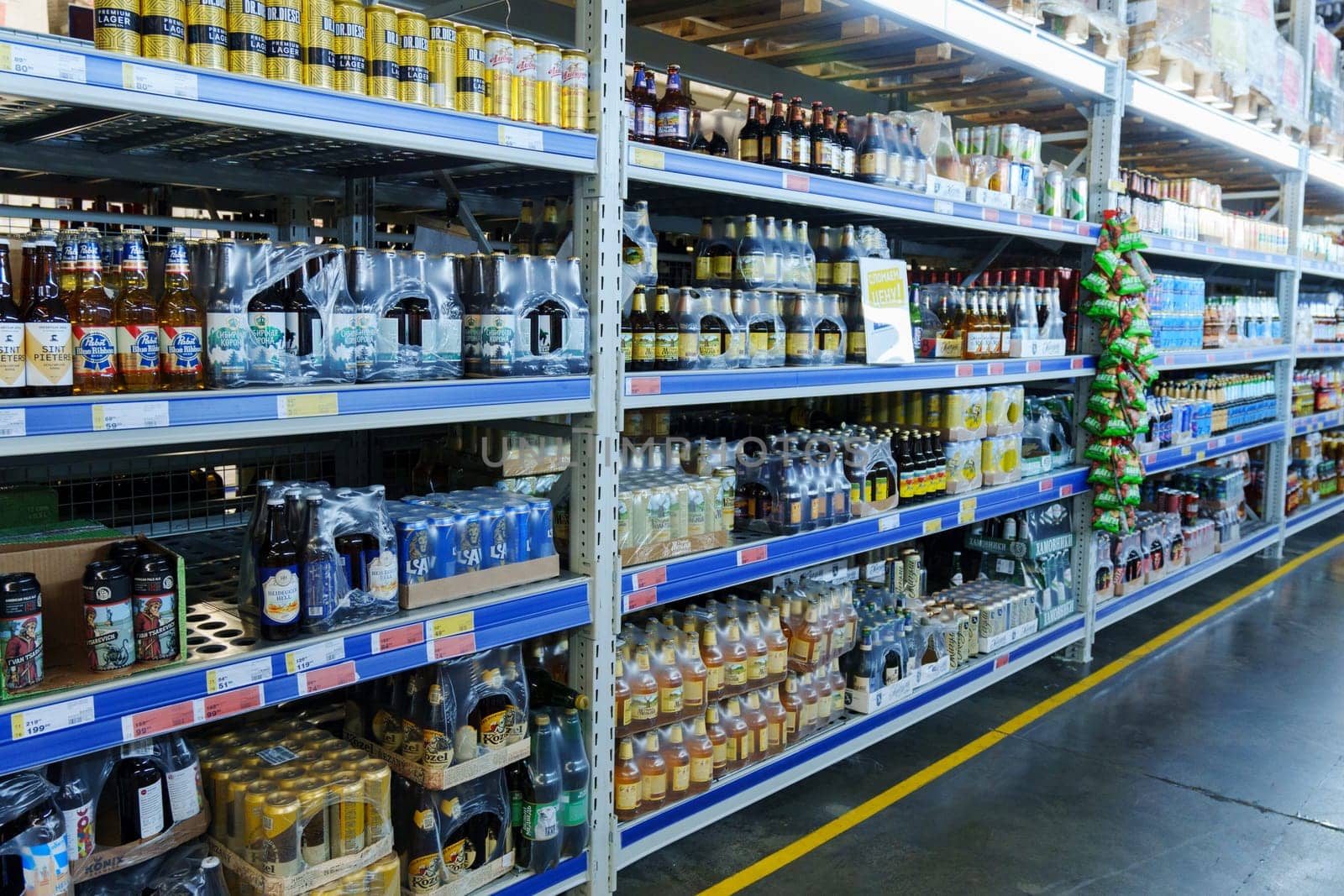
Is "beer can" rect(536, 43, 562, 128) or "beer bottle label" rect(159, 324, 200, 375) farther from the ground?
"beer can" rect(536, 43, 562, 128)

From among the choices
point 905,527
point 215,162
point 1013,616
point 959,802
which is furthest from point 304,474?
point 1013,616

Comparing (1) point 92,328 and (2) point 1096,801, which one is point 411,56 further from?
(2) point 1096,801

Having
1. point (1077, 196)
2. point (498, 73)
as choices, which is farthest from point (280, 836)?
point (1077, 196)

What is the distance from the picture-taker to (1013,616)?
4.65 meters

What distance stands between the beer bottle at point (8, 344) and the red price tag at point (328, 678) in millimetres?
767

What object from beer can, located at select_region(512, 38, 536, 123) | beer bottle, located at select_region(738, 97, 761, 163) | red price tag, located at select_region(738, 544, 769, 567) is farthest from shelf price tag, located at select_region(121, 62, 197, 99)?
red price tag, located at select_region(738, 544, 769, 567)

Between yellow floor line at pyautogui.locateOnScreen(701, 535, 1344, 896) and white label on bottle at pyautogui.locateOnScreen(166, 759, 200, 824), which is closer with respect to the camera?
white label on bottle at pyautogui.locateOnScreen(166, 759, 200, 824)

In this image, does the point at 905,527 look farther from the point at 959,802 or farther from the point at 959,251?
the point at 959,251

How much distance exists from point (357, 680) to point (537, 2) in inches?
93.8

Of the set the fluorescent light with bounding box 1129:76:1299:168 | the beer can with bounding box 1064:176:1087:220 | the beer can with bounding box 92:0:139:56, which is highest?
the fluorescent light with bounding box 1129:76:1299:168

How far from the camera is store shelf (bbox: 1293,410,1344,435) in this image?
7.86 metres

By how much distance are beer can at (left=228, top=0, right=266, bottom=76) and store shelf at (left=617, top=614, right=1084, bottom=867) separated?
84.7 inches

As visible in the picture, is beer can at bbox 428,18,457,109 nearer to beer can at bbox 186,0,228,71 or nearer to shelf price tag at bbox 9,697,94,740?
beer can at bbox 186,0,228,71

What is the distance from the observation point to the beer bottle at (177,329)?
6.38ft
